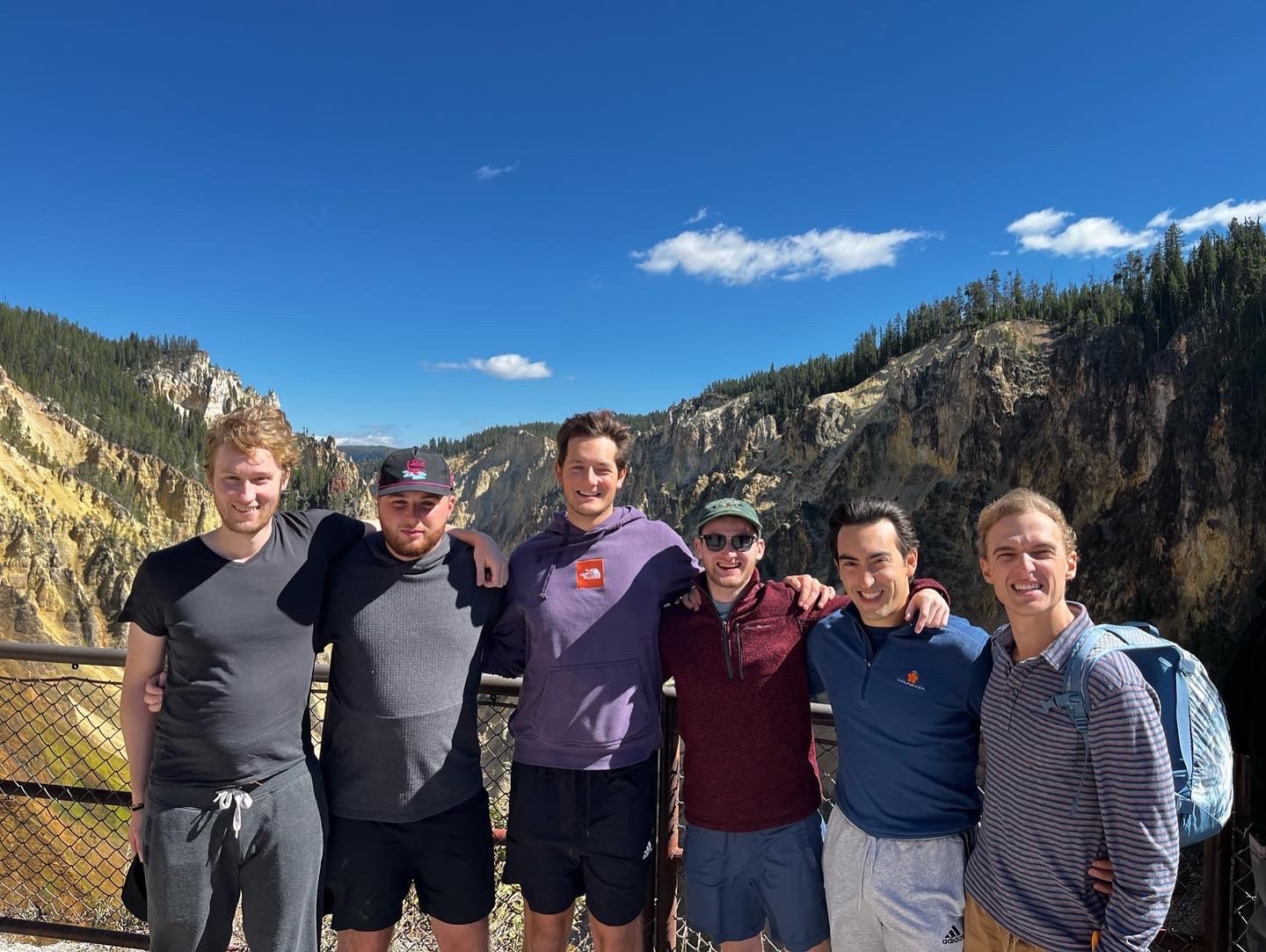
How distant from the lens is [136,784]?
244cm

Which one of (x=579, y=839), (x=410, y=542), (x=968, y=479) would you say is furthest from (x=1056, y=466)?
(x=410, y=542)

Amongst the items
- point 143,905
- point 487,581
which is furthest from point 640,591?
point 143,905

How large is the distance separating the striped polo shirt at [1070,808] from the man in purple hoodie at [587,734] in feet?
2.55

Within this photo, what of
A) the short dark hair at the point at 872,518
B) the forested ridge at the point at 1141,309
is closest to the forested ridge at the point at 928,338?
the forested ridge at the point at 1141,309

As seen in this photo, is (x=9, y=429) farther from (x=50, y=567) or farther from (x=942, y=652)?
(x=942, y=652)

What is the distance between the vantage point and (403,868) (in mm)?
2637

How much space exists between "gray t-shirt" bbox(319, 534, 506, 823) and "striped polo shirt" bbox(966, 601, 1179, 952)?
1.72 metres

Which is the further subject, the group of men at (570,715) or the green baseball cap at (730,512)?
the green baseball cap at (730,512)

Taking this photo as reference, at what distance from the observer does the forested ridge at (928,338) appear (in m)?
43.8

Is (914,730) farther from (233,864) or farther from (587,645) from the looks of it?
(233,864)

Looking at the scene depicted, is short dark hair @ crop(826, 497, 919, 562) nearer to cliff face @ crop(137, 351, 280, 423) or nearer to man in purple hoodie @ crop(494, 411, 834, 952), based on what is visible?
man in purple hoodie @ crop(494, 411, 834, 952)

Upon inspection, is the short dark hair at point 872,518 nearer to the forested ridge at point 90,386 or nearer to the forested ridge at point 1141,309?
the forested ridge at point 1141,309

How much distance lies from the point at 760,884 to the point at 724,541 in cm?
119

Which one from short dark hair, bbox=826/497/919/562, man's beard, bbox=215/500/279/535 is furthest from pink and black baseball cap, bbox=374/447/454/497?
short dark hair, bbox=826/497/919/562
